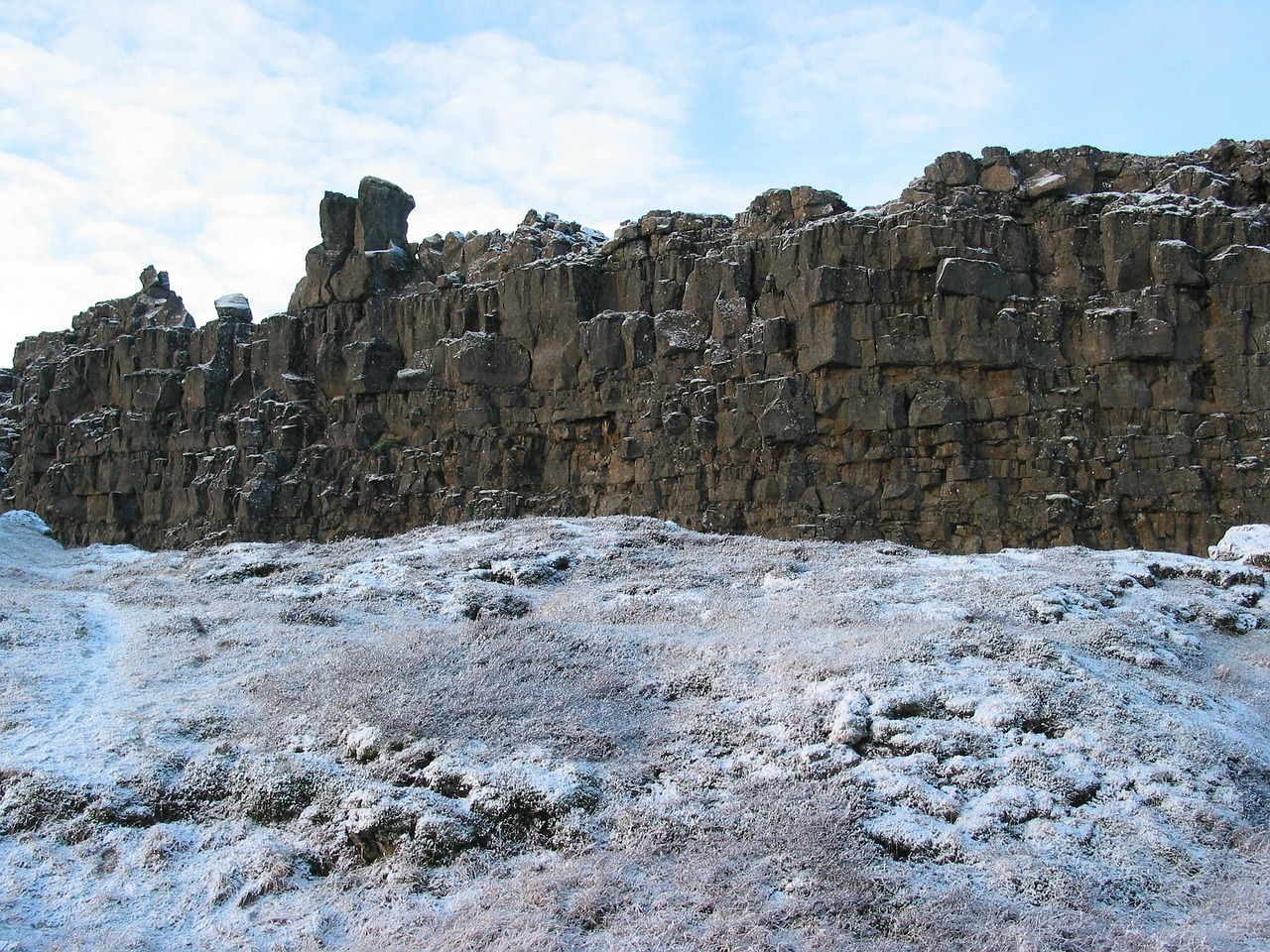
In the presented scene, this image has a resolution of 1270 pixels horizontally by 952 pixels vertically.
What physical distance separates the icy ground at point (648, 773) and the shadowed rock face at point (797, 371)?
7.82m

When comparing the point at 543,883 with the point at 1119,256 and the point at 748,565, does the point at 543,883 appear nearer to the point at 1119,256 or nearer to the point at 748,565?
the point at 748,565

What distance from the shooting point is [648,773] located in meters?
8.38

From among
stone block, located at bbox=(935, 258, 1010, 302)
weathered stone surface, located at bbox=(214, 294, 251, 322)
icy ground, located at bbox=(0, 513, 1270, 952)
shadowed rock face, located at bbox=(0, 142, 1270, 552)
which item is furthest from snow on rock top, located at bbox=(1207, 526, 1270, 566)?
weathered stone surface, located at bbox=(214, 294, 251, 322)

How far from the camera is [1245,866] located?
7094 mm

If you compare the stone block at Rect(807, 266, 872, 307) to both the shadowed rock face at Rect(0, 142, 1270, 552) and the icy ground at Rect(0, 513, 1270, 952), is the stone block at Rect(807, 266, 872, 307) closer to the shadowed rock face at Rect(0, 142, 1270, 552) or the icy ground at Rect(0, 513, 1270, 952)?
the shadowed rock face at Rect(0, 142, 1270, 552)

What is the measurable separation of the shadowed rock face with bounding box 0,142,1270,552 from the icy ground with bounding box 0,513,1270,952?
7.82 metres

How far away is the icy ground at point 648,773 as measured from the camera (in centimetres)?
662

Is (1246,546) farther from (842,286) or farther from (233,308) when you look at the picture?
(233,308)

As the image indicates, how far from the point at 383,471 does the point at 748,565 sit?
1434cm

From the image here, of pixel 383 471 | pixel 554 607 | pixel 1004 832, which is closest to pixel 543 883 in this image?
pixel 1004 832

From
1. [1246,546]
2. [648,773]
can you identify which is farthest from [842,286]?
[648,773]

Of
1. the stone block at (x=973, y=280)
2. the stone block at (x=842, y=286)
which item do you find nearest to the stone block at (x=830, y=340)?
the stone block at (x=842, y=286)

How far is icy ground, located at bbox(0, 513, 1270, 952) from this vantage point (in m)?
6.62

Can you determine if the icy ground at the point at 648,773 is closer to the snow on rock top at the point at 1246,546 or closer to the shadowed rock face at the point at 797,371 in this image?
the snow on rock top at the point at 1246,546
